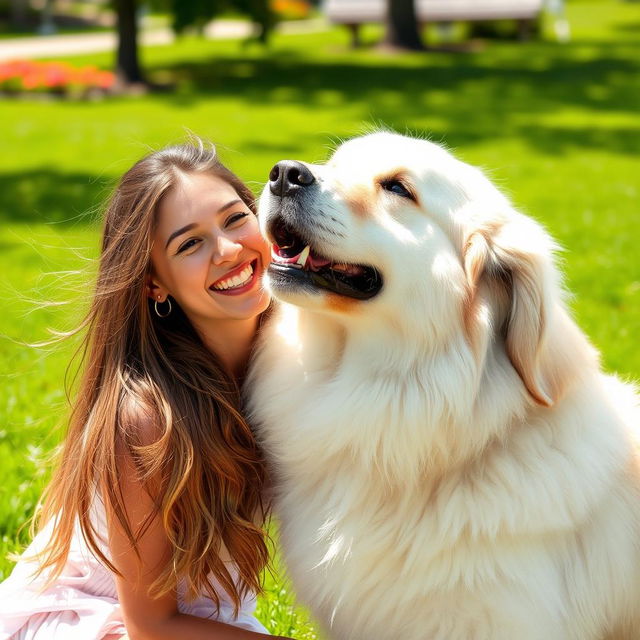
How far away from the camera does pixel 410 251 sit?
2.80 metres

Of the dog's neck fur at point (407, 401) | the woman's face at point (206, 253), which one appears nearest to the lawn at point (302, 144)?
the woman's face at point (206, 253)

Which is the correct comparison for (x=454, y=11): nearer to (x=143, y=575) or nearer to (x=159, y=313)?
(x=159, y=313)

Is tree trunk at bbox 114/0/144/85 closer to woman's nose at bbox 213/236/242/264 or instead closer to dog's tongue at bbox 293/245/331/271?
woman's nose at bbox 213/236/242/264

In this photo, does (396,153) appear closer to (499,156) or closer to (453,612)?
(453,612)

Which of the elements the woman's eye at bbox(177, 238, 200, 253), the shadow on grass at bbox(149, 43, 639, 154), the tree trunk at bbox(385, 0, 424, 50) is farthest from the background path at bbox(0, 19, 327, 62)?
the woman's eye at bbox(177, 238, 200, 253)

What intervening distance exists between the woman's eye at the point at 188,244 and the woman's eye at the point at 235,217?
0.13 m

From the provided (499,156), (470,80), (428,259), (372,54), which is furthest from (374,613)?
(372,54)

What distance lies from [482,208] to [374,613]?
129cm

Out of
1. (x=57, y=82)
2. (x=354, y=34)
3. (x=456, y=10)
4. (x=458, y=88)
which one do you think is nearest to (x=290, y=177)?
(x=458, y=88)

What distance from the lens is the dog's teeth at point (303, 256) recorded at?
2.87 m

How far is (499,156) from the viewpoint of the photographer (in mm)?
11320

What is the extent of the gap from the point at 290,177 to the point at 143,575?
1355mm

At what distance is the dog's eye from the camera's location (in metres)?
2.88

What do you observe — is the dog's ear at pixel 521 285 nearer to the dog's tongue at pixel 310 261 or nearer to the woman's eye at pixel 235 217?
the dog's tongue at pixel 310 261
